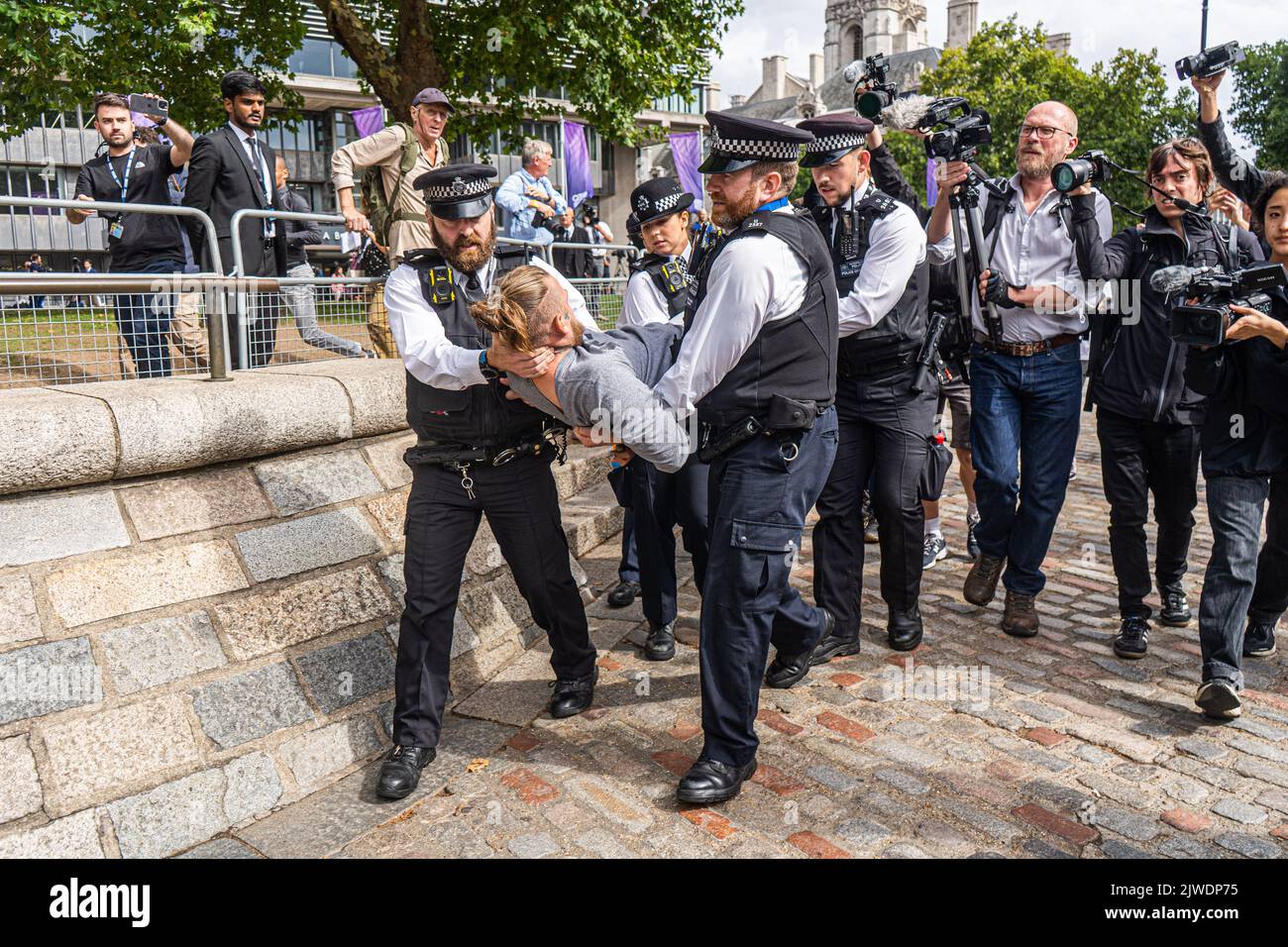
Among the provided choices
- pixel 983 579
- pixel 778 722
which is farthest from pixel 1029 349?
pixel 778 722

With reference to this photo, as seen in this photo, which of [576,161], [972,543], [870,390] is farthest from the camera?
[576,161]

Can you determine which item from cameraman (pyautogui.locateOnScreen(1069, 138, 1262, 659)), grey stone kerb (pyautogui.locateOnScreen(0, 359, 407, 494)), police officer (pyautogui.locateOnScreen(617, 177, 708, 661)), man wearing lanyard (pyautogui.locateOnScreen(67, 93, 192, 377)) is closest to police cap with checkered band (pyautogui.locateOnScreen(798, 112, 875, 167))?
police officer (pyautogui.locateOnScreen(617, 177, 708, 661))

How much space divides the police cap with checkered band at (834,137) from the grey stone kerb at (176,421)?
8.38ft

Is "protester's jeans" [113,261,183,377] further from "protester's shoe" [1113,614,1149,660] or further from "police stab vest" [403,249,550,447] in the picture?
"protester's shoe" [1113,614,1149,660]

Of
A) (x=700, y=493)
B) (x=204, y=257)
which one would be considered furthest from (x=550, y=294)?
(x=204, y=257)

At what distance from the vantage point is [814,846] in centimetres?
336

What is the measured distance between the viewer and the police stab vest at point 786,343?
3545 millimetres

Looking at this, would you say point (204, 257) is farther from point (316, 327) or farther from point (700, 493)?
point (700, 493)

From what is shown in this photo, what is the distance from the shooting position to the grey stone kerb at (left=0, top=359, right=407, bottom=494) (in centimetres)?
411

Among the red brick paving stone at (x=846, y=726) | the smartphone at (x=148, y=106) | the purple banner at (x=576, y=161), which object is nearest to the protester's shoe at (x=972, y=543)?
the red brick paving stone at (x=846, y=726)

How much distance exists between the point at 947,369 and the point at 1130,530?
6.89ft

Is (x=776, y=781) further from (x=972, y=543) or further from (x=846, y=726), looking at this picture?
(x=972, y=543)

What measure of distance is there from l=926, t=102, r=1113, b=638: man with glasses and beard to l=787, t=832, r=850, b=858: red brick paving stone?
2.32m

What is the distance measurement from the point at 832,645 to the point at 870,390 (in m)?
1.21
